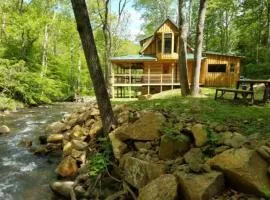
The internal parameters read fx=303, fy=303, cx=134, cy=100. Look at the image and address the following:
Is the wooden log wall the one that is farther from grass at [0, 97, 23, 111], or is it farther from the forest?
grass at [0, 97, 23, 111]

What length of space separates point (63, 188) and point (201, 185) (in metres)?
3.40

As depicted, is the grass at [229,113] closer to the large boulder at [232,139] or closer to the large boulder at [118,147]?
the large boulder at [232,139]

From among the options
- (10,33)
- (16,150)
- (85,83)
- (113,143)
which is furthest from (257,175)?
(85,83)

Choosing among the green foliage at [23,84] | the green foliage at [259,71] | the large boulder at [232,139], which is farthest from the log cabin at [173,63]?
the large boulder at [232,139]

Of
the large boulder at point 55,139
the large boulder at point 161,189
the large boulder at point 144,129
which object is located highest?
the large boulder at point 144,129

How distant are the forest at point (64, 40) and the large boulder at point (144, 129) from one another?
1395 centimetres

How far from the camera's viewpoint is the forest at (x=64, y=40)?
2159 cm

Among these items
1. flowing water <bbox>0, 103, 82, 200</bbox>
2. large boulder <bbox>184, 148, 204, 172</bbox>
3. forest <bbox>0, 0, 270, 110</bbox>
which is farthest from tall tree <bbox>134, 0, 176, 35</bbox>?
large boulder <bbox>184, 148, 204, 172</bbox>

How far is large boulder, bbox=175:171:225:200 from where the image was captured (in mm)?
4285

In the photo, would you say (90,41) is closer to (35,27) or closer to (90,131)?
(90,131)

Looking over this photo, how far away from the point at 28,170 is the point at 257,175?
243 inches

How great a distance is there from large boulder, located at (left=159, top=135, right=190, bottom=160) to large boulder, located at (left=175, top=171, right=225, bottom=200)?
40.7 inches

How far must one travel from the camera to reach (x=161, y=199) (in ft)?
14.8

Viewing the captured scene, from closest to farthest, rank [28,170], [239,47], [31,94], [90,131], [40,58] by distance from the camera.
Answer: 1. [28,170]
2. [90,131]
3. [31,94]
4. [40,58]
5. [239,47]
